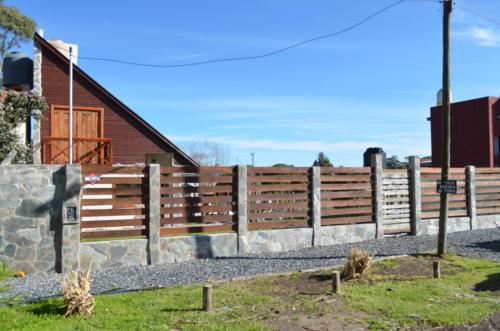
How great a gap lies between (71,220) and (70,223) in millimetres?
59

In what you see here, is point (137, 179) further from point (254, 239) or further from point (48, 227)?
point (254, 239)

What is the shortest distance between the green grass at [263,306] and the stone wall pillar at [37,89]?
13.0 meters

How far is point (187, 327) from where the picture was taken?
230 inches

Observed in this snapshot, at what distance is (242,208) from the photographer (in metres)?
12.0

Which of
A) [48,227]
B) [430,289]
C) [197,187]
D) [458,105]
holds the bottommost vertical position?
[430,289]

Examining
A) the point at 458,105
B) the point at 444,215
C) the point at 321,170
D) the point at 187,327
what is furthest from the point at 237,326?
the point at 458,105

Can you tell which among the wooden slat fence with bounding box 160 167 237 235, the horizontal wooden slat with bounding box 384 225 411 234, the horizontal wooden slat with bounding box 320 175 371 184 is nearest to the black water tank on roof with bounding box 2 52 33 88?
the wooden slat fence with bounding box 160 167 237 235

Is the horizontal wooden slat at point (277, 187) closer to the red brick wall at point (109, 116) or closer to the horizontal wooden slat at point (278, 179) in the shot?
the horizontal wooden slat at point (278, 179)

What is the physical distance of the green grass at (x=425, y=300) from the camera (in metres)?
6.51

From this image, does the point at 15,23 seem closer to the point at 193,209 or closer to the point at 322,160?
the point at 193,209

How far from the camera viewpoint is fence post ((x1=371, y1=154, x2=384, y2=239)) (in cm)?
1423

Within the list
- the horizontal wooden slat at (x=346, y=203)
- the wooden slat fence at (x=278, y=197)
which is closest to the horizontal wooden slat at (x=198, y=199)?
the wooden slat fence at (x=278, y=197)

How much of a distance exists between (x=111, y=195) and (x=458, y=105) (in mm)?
34048

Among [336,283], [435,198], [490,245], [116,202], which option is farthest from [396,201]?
[116,202]
